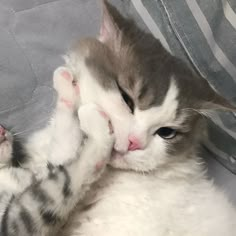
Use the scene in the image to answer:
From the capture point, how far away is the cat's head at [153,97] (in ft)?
4.03

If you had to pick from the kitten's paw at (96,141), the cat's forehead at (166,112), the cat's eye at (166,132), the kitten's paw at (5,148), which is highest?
the kitten's paw at (5,148)

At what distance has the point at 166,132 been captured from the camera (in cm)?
130

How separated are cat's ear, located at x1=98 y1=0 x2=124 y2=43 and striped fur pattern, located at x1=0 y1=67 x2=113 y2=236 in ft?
0.56

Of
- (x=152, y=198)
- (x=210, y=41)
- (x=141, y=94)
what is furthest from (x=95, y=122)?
(x=210, y=41)

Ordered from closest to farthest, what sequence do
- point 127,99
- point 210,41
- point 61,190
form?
point 61,190 → point 127,99 → point 210,41

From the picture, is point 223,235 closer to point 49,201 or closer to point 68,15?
point 49,201

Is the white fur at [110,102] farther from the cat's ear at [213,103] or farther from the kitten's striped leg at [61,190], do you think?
the cat's ear at [213,103]

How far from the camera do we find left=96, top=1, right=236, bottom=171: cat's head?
4.03ft

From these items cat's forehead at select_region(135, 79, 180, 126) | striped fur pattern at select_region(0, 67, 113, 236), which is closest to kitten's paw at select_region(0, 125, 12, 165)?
striped fur pattern at select_region(0, 67, 113, 236)

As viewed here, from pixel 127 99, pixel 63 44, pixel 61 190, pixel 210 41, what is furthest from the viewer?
pixel 63 44

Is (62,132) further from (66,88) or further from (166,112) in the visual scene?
(166,112)

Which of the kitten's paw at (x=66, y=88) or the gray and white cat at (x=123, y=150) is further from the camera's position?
the kitten's paw at (x=66, y=88)

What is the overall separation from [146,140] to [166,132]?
3.9 inches

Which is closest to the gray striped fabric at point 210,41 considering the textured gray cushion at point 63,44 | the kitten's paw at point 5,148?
the textured gray cushion at point 63,44
